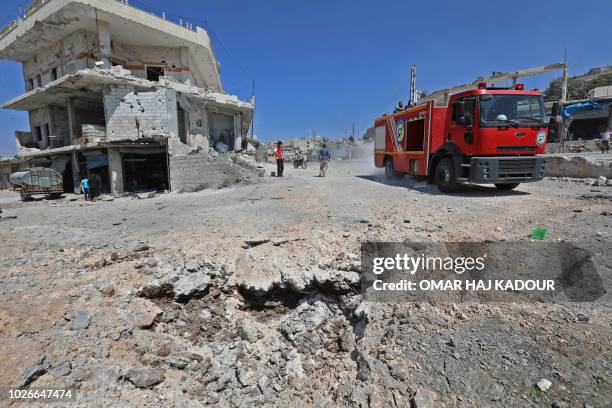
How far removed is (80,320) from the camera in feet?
9.88

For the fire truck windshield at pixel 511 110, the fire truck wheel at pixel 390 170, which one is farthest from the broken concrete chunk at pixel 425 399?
the fire truck wheel at pixel 390 170

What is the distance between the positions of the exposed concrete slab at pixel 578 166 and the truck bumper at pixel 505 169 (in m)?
4.10

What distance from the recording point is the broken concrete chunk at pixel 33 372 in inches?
90.0

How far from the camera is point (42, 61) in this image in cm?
2038

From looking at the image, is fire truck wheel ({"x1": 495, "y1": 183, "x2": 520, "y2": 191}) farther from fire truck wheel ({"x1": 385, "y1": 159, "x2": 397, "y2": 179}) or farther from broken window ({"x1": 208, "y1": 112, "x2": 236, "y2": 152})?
broken window ({"x1": 208, "y1": 112, "x2": 236, "y2": 152})

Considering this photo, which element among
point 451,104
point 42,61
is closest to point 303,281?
point 451,104

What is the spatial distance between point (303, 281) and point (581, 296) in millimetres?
3090

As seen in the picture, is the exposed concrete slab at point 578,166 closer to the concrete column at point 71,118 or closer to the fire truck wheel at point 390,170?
the fire truck wheel at point 390,170

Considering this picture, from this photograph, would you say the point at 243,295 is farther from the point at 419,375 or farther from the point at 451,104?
the point at 451,104

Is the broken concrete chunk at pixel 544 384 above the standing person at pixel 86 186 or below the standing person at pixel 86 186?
below

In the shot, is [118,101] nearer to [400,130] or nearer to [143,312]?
[400,130]

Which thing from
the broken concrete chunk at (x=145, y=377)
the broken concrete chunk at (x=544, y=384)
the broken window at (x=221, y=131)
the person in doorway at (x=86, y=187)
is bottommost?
the broken concrete chunk at (x=145, y=377)

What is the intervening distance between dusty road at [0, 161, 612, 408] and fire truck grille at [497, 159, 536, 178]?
4.80 ft

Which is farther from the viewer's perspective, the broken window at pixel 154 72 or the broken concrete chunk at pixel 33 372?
the broken window at pixel 154 72
